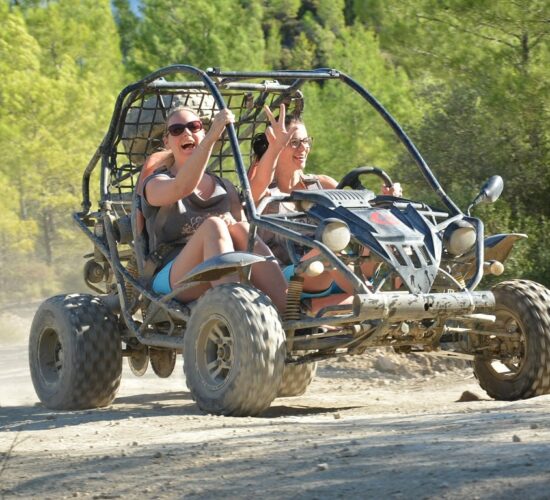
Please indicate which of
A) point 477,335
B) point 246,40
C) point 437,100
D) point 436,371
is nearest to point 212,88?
point 477,335

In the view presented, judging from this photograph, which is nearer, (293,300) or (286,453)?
(286,453)

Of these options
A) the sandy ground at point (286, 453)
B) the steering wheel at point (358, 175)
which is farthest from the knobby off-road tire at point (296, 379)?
the steering wheel at point (358, 175)

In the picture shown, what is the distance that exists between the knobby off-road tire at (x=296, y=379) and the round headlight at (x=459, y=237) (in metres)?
2.08

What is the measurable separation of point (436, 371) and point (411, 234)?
430 cm

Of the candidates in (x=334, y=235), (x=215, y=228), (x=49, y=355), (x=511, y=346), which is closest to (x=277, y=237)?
(x=215, y=228)

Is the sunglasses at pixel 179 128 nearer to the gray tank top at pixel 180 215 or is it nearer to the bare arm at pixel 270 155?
the gray tank top at pixel 180 215

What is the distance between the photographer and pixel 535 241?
1472 centimetres

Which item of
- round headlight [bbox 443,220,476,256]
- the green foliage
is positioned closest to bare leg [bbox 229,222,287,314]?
round headlight [bbox 443,220,476,256]

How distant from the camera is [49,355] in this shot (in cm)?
844

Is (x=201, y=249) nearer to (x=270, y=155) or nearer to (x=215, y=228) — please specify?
(x=215, y=228)

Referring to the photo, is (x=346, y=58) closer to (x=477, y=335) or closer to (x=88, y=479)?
(x=477, y=335)

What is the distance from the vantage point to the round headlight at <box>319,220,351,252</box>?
6.59 m

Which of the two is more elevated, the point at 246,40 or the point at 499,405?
the point at 246,40

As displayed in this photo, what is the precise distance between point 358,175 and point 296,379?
1526 mm
